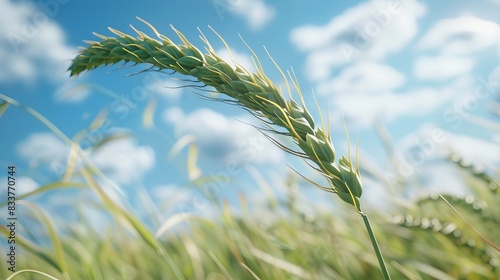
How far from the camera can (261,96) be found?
0.57m

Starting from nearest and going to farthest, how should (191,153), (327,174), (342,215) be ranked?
1. (327,174)
2. (191,153)
3. (342,215)

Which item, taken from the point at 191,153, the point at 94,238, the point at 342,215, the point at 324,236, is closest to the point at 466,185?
the point at 342,215

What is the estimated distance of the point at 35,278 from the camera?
4.63ft

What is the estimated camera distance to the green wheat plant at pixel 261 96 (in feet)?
1.75

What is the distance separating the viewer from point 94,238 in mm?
1559

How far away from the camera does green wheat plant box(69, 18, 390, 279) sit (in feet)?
1.75

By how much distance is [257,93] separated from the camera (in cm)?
56

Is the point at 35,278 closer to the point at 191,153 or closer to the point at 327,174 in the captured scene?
the point at 191,153

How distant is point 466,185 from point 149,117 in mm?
1104

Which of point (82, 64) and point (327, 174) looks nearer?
point (327, 174)

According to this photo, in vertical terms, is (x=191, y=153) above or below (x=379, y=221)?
above

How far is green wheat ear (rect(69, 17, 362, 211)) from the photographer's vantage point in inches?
21.1

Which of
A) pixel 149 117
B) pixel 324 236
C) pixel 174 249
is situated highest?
pixel 149 117

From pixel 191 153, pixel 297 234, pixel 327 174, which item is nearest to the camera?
pixel 327 174
